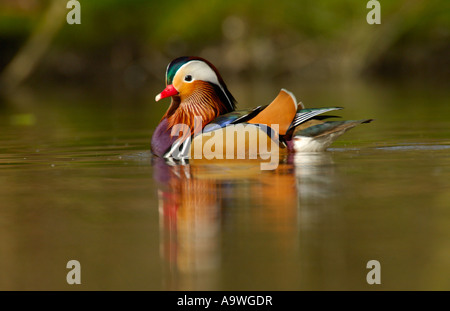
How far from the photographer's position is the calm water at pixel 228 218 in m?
4.02

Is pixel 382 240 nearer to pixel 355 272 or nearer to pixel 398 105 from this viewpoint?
pixel 355 272

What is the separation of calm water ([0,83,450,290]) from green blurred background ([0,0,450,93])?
19999mm

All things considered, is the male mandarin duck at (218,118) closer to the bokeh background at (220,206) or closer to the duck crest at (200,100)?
the duck crest at (200,100)

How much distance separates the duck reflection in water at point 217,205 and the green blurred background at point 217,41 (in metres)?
22.0

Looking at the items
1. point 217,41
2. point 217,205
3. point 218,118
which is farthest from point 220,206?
point 217,41

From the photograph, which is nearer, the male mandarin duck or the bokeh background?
the bokeh background

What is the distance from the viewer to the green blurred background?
2944cm

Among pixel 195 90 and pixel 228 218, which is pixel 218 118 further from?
pixel 228 218

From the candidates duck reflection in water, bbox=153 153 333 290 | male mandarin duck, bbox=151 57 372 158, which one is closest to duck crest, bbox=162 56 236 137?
male mandarin duck, bbox=151 57 372 158

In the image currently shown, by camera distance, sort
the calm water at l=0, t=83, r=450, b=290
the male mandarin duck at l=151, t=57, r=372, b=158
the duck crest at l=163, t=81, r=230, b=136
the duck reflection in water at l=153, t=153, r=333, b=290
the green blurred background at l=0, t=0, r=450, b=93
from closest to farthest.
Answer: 1. the calm water at l=0, t=83, r=450, b=290
2. the duck reflection in water at l=153, t=153, r=333, b=290
3. the male mandarin duck at l=151, t=57, r=372, b=158
4. the duck crest at l=163, t=81, r=230, b=136
5. the green blurred background at l=0, t=0, r=450, b=93

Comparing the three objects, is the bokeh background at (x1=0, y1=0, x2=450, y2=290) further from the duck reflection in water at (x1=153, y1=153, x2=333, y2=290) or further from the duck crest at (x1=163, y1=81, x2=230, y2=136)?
the duck crest at (x1=163, y1=81, x2=230, y2=136)

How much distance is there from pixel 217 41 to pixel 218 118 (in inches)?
958

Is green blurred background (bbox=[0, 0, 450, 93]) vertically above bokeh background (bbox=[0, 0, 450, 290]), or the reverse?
green blurred background (bbox=[0, 0, 450, 93])

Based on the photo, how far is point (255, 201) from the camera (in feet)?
18.8
